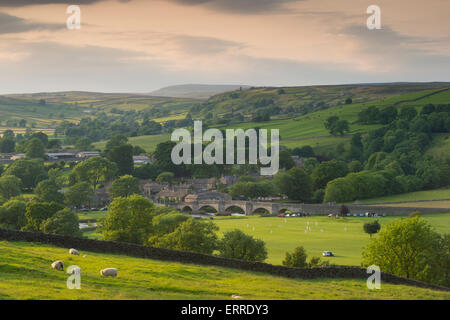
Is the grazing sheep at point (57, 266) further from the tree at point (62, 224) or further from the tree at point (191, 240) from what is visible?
the tree at point (62, 224)

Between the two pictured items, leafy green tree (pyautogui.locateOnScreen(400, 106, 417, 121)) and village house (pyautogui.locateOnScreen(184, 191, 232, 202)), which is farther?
leafy green tree (pyautogui.locateOnScreen(400, 106, 417, 121))

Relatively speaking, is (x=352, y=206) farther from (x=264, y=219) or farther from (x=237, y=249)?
(x=237, y=249)

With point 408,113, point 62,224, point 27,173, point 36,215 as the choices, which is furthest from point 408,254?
point 408,113

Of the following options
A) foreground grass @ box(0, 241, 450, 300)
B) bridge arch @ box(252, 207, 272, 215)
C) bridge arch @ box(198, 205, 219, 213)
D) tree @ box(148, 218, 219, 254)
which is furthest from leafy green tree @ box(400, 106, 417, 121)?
foreground grass @ box(0, 241, 450, 300)

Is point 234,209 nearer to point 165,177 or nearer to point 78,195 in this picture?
point 165,177

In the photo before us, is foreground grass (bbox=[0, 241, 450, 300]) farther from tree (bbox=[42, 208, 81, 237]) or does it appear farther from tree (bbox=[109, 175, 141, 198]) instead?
tree (bbox=[109, 175, 141, 198])
